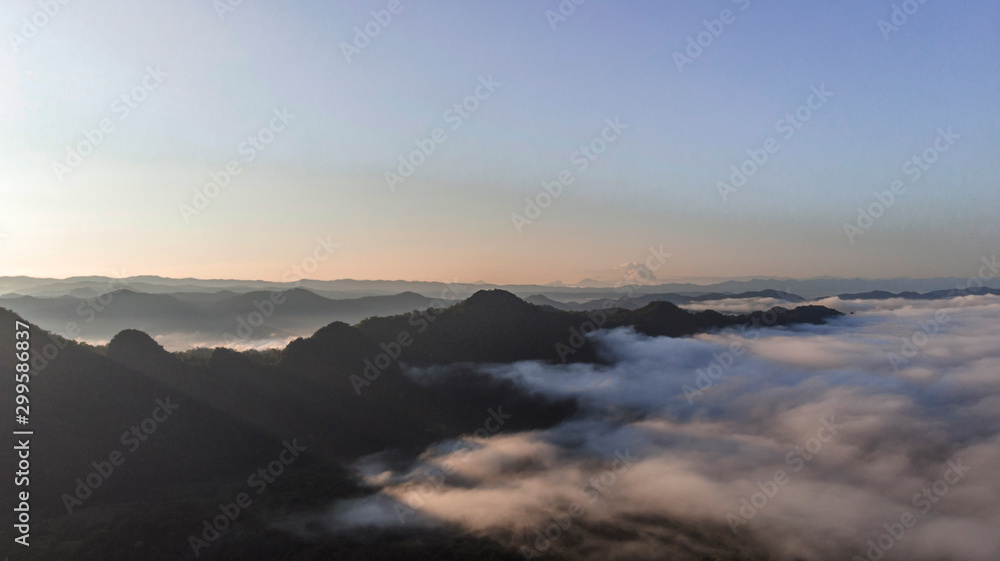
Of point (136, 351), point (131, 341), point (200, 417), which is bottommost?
point (200, 417)

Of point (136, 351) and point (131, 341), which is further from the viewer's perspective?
point (131, 341)

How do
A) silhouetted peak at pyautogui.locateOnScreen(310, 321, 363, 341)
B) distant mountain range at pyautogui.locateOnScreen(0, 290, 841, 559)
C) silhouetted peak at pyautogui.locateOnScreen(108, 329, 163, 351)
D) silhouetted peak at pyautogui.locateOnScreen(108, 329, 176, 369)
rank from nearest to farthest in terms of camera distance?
distant mountain range at pyautogui.locateOnScreen(0, 290, 841, 559) < silhouetted peak at pyautogui.locateOnScreen(108, 329, 176, 369) < silhouetted peak at pyautogui.locateOnScreen(108, 329, 163, 351) < silhouetted peak at pyautogui.locateOnScreen(310, 321, 363, 341)

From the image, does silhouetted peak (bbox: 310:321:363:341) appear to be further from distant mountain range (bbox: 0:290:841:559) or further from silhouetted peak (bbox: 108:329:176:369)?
silhouetted peak (bbox: 108:329:176:369)

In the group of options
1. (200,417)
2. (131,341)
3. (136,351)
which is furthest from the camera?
(131,341)

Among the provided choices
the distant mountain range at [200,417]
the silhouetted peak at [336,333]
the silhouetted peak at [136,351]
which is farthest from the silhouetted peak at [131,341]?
the silhouetted peak at [336,333]

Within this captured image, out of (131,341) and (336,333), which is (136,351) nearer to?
(131,341)

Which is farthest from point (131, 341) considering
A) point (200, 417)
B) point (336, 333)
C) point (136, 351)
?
point (336, 333)

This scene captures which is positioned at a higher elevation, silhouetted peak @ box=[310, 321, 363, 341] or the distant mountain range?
silhouetted peak @ box=[310, 321, 363, 341]

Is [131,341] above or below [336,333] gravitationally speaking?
above

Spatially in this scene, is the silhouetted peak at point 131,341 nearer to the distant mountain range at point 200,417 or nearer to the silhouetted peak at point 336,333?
the distant mountain range at point 200,417

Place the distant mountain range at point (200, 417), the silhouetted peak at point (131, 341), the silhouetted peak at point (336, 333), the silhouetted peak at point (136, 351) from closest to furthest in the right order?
the distant mountain range at point (200, 417), the silhouetted peak at point (136, 351), the silhouetted peak at point (131, 341), the silhouetted peak at point (336, 333)

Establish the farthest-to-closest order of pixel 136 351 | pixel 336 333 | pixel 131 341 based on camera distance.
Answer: pixel 336 333, pixel 131 341, pixel 136 351

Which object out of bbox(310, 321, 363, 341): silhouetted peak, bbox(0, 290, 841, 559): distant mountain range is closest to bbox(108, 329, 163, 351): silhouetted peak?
bbox(0, 290, 841, 559): distant mountain range

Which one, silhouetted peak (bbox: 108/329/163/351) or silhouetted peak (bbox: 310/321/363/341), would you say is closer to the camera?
silhouetted peak (bbox: 108/329/163/351)
